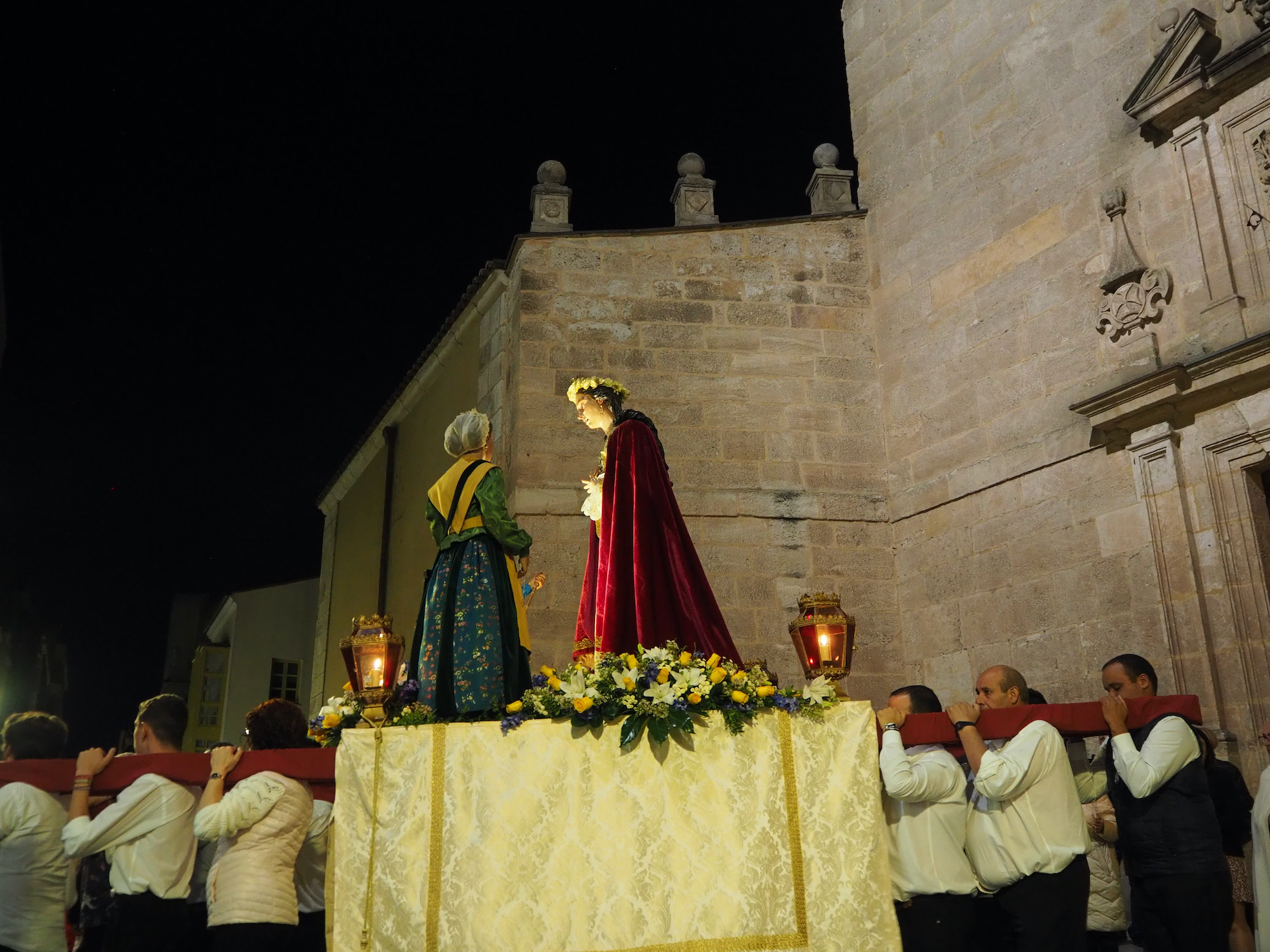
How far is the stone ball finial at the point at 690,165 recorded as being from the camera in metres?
11.1

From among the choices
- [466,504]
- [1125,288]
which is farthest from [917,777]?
[1125,288]

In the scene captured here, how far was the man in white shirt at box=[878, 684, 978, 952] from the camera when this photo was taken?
4781 mm

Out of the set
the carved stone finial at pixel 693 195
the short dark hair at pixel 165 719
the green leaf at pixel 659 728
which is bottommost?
the green leaf at pixel 659 728

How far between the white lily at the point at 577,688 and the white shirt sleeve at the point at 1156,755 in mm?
2177

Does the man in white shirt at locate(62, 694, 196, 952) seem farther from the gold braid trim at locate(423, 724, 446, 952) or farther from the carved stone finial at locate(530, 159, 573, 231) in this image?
the carved stone finial at locate(530, 159, 573, 231)

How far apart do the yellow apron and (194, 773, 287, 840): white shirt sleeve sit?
157 cm

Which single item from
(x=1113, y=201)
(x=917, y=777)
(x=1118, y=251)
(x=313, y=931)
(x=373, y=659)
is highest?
(x=1113, y=201)

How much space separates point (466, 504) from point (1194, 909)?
3672 mm

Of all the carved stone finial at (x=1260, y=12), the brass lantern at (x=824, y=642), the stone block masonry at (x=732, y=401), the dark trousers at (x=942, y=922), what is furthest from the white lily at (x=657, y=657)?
the carved stone finial at (x=1260, y=12)

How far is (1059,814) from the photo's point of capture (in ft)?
15.7

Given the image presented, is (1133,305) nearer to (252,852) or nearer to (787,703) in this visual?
(787,703)

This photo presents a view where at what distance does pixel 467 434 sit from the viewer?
6191mm

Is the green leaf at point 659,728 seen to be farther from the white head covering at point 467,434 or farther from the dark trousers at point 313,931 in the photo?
the white head covering at point 467,434

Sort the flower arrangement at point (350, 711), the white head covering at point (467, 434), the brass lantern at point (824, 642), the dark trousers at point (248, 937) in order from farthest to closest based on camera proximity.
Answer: the white head covering at point (467, 434), the brass lantern at point (824, 642), the flower arrangement at point (350, 711), the dark trousers at point (248, 937)
